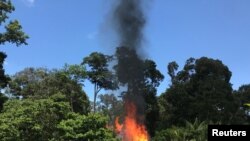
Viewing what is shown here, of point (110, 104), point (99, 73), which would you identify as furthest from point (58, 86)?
point (110, 104)

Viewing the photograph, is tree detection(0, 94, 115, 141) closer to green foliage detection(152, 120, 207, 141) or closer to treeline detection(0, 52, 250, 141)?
treeline detection(0, 52, 250, 141)

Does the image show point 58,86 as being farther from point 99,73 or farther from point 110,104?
point 110,104

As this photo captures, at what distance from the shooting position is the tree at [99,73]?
218ft

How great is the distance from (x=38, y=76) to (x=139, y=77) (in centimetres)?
1655

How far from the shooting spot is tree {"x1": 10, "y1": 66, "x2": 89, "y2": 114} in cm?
5816

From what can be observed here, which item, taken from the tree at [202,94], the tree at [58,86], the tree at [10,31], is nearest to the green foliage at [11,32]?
the tree at [10,31]

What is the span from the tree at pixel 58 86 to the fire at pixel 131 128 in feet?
23.1

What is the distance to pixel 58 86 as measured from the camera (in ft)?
193

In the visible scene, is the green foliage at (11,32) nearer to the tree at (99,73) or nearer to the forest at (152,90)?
the forest at (152,90)

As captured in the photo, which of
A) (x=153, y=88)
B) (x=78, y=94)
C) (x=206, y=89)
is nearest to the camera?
(x=78, y=94)

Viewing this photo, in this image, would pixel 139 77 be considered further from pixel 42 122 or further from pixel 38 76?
pixel 42 122

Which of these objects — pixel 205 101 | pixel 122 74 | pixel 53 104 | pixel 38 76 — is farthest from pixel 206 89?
pixel 53 104

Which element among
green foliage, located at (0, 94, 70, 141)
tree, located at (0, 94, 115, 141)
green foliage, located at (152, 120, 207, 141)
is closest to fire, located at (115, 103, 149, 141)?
green foliage, located at (152, 120, 207, 141)

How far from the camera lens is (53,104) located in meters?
40.3
